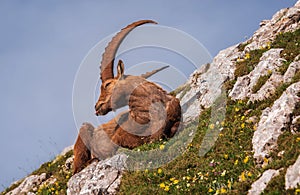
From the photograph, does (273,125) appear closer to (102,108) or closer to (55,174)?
(102,108)

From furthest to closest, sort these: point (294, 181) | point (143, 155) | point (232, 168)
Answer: point (143, 155) → point (232, 168) → point (294, 181)

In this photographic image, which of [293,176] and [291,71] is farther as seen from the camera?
[291,71]

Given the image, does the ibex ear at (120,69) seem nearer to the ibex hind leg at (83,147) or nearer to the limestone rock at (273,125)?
→ the ibex hind leg at (83,147)

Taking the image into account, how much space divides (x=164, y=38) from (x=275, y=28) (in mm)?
11737

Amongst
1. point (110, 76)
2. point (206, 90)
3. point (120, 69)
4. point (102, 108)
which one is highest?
point (120, 69)

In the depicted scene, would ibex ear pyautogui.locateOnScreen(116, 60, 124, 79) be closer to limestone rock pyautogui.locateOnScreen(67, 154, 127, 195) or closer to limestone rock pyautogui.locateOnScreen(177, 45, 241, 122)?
limestone rock pyautogui.locateOnScreen(67, 154, 127, 195)

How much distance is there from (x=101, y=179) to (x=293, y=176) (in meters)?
7.34

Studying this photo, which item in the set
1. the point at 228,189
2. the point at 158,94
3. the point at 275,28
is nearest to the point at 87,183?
the point at 158,94

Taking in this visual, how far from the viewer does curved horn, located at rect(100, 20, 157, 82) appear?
17.8 meters

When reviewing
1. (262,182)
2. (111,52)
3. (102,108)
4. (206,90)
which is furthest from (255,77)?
(262,182)

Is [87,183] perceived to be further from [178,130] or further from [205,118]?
[205,118]

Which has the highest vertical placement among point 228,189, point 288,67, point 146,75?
point 146,75

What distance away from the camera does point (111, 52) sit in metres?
18.0

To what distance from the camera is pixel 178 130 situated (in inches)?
702
